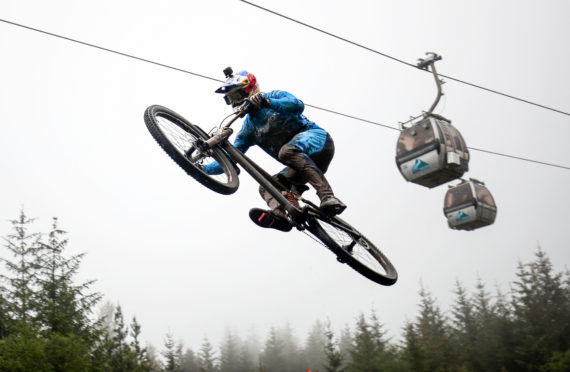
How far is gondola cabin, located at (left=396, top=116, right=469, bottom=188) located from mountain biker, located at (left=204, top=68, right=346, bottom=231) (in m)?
7.28

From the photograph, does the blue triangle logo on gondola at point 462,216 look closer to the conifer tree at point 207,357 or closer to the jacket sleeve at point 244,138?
the jacket sleeve at point 244,138

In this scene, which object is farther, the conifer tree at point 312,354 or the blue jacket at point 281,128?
the conifer tree at point 312,354

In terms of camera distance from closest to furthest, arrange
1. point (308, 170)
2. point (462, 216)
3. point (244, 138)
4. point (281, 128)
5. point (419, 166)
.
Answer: point (308, 170) → point (281, 128) → point (244, 138) → point (419, 166) → point (462, 216)

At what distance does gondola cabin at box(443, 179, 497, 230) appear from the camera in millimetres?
15008

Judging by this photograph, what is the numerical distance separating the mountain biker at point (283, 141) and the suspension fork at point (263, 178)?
190 millimetres

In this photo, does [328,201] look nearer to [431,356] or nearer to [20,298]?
[20,298]

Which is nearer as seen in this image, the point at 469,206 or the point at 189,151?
the point at 189,151

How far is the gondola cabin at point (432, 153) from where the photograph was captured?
39.5 feet

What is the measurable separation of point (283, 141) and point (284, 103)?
0.41m

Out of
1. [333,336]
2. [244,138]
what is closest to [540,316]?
[333,336]

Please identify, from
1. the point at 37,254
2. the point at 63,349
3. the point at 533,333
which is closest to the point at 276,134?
the point at 63,349

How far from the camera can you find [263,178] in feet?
15.8

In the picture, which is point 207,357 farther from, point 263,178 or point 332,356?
point 263,178

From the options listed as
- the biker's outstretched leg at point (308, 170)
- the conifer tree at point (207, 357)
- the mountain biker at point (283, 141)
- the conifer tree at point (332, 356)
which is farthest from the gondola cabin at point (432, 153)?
the conifer tree at point (207, 357)
